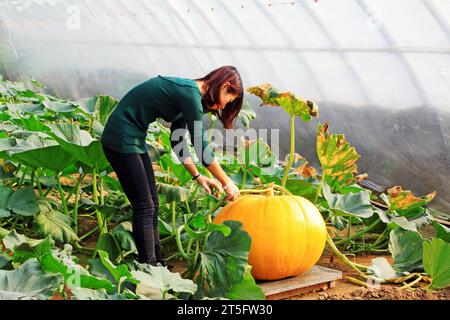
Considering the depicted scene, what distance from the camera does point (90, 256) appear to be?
292cm

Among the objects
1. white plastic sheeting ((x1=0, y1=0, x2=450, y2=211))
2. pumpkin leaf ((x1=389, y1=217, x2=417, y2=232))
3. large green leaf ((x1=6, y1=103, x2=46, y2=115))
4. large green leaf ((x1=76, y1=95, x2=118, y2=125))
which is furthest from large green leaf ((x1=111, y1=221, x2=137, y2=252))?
white plastic sheeting ((x1=0, y1=0, x2=450, y2=211))

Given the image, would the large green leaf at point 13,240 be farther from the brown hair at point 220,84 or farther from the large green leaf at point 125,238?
the brown hair at point 220,84

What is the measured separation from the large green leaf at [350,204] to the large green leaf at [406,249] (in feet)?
0.52

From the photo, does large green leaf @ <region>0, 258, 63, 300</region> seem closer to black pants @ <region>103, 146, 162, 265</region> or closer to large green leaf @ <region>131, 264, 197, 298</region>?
large green leaf @ <region>131, 264, 197, 298</region>

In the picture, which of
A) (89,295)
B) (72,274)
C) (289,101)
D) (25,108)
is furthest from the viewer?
(25,108)

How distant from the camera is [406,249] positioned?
9.77ft

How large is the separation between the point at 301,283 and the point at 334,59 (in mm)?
3278

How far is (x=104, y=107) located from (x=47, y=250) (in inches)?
60.5

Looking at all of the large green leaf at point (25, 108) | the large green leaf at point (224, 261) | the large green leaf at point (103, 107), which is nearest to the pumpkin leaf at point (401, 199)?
the large green leaf at point (224, 261)

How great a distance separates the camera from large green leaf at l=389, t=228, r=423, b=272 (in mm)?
2918

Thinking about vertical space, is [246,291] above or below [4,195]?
below

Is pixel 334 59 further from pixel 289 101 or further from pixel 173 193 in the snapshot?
pixel 173 193

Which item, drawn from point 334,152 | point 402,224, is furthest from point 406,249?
point 334,152

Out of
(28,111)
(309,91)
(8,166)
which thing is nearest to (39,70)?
(309,91)
